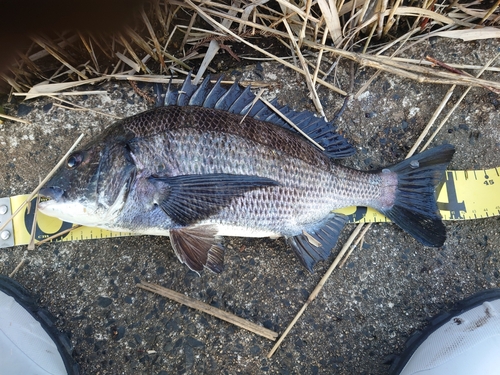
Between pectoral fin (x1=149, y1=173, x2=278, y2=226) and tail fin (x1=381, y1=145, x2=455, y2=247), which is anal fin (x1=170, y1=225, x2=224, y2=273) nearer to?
pectoral fin (x1=149, y1=173, x2=278, y2=226)

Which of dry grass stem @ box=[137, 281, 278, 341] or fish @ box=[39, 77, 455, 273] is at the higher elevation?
fish @ box=[39, 77, 455, 273]

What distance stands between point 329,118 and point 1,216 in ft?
7.65

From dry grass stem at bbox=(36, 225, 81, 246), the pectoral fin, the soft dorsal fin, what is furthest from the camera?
dry grass stem at bbox=(36, 225, 81, 246)

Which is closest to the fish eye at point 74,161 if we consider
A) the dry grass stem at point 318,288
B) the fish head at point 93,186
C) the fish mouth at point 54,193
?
the fish head at point 93,186

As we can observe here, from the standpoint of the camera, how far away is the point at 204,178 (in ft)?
6.31

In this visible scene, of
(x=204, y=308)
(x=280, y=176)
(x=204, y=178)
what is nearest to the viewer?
(x=204, y=178)

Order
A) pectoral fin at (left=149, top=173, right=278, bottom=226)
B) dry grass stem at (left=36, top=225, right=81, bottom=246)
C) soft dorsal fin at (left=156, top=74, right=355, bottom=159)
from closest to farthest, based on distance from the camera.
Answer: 1. pectoral fin at (left=149, top=173, right=278, bottom=226)
2. soft dorsal fin at (left=156, top=74, right=355, bottom=159)
3. dry grass stem at (left=36, top=225, right=81, bottom=246)

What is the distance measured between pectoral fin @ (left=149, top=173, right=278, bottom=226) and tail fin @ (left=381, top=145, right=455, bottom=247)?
89 centimetres

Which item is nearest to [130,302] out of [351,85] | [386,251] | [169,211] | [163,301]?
[163,301]

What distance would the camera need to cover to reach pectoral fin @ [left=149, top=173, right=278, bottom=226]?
1927 millimetres

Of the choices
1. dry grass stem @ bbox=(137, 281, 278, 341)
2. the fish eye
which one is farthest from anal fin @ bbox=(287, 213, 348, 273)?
the fish eye

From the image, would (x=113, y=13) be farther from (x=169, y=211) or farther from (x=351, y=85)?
(x=351, y=85)

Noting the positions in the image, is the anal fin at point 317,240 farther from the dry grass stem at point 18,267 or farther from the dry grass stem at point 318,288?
the dry grass stem at point 18,267

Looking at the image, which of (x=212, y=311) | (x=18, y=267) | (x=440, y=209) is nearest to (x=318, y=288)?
(x=212, y=311)
